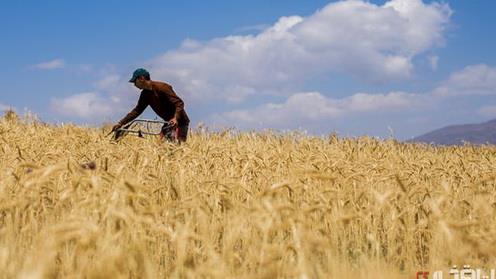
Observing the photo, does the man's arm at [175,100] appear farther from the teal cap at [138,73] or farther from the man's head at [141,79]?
the teal cap at [138,73]

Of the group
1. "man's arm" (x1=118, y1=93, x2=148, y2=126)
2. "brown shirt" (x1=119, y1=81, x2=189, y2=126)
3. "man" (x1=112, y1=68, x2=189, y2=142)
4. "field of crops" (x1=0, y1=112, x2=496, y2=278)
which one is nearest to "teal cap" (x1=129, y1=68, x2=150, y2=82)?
"man" (x1=112, y1=68, x2=189, y2=142)

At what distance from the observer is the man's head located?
748 cm

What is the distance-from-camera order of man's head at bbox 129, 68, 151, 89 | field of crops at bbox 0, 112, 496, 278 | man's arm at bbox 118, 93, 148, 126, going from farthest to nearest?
man's arm at bbox 118, 93, 148, 126
man's head at bbox 129, 68, 151, 89
field of crops at bbox 0, 112, 496, 278

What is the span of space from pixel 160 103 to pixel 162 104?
0.12ft

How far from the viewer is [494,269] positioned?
111 inches

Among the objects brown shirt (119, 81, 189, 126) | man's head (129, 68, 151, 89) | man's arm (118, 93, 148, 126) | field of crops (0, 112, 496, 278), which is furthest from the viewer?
man's arm (118, 93, 148, 126)

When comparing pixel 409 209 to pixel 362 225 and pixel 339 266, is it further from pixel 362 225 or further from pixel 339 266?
pixel 339 266

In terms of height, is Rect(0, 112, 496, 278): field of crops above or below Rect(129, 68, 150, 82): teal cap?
below

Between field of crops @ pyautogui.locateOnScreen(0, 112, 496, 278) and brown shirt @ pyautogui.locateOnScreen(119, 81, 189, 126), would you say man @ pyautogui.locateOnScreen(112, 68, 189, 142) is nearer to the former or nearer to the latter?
brown shirt @ pyautogui.locateOnScreen(119, 81, 189, 126)

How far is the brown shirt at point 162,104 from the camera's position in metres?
7.60

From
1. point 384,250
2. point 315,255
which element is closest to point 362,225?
point 384,250

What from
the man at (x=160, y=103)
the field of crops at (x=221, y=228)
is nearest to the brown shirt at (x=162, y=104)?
the man at (x=160, y=103)

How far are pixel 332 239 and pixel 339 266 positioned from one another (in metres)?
0.52

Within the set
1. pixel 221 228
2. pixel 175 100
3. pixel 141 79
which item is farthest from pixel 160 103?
pixel 221 228
